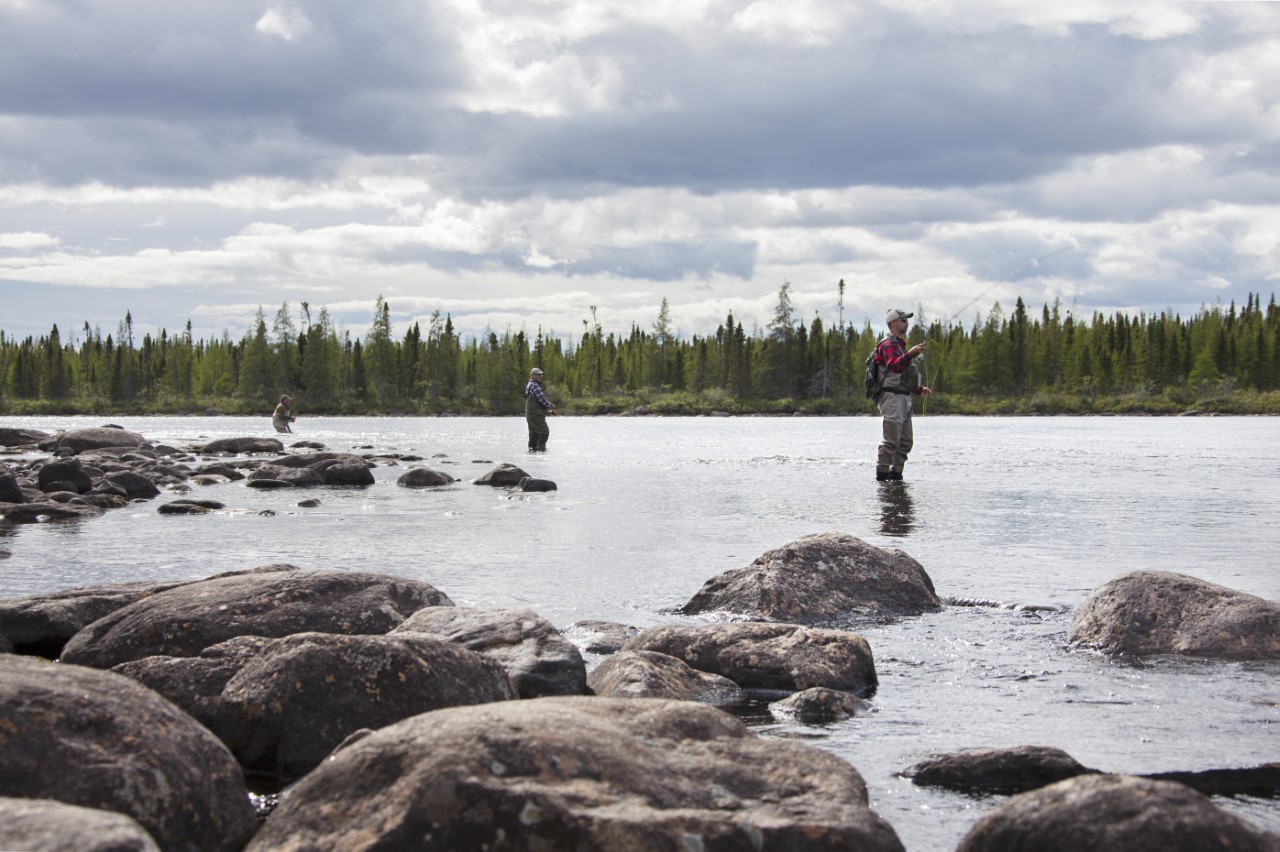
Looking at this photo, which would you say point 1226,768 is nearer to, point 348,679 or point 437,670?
point 437,670

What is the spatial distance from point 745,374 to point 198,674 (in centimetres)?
12405

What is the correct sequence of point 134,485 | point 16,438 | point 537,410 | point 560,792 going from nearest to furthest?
point 560,792 → point 134,485 → point 537,410 → point 16,438

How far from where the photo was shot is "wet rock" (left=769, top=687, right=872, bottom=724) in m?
6.90

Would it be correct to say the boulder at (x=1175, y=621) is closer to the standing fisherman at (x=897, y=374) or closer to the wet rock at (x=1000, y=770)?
the wet rock at (x=1000, y=770)

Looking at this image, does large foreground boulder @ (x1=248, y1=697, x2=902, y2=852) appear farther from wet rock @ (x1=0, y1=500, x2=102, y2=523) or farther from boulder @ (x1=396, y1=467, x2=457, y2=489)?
boulder @ (x1=396, y1=467, x2=457, y2=489)

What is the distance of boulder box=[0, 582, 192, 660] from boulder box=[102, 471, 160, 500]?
608 inches

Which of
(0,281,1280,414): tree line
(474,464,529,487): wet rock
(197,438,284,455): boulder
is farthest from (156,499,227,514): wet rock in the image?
(0,281,1280,414): tree line

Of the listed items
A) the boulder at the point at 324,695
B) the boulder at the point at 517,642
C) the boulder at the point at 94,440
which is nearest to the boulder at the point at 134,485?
the boulder at the point at 94,440

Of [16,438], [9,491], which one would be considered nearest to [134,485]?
[9,491]

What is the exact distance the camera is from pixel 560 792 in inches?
156

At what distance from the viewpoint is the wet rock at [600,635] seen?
28.4 ft

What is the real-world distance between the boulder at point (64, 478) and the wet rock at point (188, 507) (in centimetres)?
483

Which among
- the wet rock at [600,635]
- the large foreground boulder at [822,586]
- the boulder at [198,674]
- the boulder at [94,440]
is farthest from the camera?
the boulder at [94,440]

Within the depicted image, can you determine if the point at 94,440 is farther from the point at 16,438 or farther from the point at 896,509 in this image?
the point at 896,509
